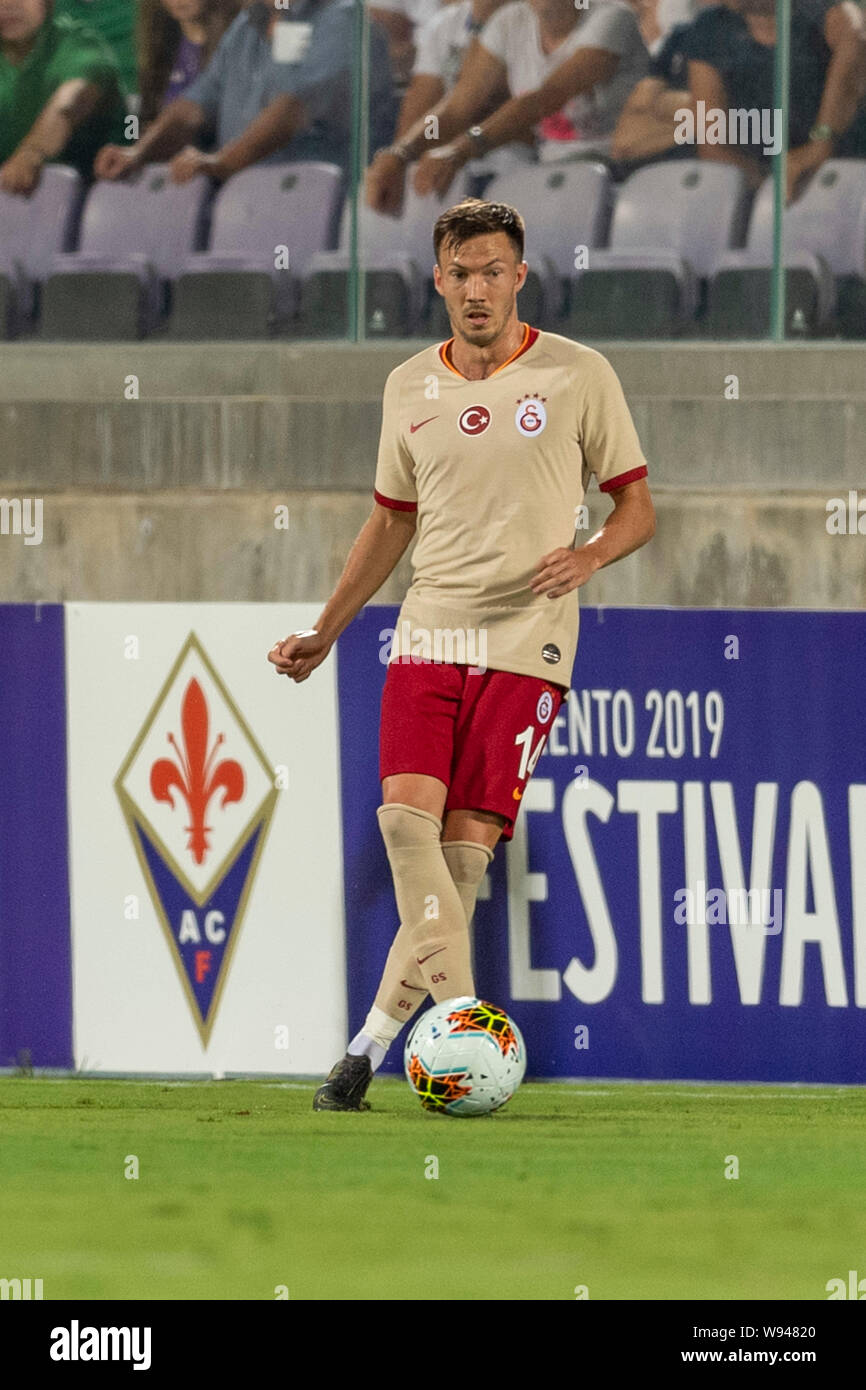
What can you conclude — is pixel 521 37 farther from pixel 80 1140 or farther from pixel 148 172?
pixel 80 1140

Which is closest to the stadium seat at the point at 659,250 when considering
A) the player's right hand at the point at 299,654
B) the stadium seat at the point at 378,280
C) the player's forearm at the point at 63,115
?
the stadium seat at the point at 378,280

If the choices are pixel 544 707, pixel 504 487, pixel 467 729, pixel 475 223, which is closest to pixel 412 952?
pixel 467 729

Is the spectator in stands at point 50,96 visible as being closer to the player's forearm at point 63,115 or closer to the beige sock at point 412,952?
the player's forearm at point 63,115

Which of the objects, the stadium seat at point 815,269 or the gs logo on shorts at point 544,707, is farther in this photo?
the stadium seat at point 815,269

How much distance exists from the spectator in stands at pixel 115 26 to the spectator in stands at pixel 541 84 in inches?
51.3

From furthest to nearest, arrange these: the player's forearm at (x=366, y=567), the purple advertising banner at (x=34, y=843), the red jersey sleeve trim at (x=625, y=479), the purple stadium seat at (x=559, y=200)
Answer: the purple stadium seat at (x=559, y=200) → the purple advertising banner at (x=34, y=843) → the player's forearm at (x=366, y=567) → the red jersey sleeve trim at (x=625, y=479)

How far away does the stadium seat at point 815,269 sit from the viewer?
9.00 metres

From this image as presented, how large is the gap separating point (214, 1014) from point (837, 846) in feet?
5.89

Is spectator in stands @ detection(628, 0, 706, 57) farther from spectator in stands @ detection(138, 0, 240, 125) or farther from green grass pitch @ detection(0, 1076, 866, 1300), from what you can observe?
green grass pitch @ detection(0, 1076, 866, 1300)

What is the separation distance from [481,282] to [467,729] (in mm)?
1017

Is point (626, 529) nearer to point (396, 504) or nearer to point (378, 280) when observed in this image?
point (396, 504)

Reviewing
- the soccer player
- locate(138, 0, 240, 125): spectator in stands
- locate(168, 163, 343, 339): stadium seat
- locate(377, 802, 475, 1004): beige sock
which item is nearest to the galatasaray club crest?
the soccer player

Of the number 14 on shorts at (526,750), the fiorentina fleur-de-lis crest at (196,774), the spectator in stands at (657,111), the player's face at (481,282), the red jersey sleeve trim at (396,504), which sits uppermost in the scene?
the spectator in stands at (657,111)

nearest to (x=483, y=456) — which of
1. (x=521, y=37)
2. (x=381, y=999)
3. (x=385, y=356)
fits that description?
(x=381, y=999)
